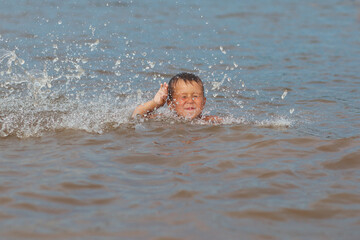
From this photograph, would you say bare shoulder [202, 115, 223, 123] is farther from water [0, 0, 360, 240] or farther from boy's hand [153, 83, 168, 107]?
boy's hand [153, 83, 168, 107]

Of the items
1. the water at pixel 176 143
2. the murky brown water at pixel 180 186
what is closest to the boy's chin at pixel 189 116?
the water at pixel 176 143

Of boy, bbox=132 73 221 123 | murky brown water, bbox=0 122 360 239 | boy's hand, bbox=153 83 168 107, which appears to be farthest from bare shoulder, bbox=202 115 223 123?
murky brown water, bbox=0 122 360 239

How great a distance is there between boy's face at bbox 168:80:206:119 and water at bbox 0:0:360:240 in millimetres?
314

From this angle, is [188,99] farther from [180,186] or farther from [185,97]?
[180,186]

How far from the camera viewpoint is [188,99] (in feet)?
21.7

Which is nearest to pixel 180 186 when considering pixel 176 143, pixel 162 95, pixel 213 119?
pixel 176 143

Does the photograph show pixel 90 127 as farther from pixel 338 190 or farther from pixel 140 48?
pixel 140 48

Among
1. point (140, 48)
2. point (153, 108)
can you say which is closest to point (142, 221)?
point (153, 108)

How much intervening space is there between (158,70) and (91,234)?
7.10 meters

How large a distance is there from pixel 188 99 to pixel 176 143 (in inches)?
52.4

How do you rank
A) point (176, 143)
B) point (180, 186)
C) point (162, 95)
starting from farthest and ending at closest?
point (162, 95), point (176, 143), point (180, 186)

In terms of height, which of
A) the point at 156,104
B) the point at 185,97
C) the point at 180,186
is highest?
the point at 185,97

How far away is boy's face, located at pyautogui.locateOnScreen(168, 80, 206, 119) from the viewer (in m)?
6.59

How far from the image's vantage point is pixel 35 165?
449 cm
